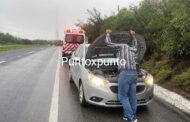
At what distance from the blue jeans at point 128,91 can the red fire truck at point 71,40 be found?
1824 cm

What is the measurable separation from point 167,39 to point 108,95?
18.2ft

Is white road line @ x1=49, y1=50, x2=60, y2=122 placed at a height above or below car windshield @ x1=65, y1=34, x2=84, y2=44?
below

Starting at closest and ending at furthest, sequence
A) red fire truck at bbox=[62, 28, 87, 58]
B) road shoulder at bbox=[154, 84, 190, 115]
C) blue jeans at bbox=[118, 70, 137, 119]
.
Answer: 1. blue jeans at bbox=[118, 70, 137, 119]
2. road shoulder at bbox=[154, 84, 190, 115]
3. red fire truck at bbox=[62, 28, 87, 58]

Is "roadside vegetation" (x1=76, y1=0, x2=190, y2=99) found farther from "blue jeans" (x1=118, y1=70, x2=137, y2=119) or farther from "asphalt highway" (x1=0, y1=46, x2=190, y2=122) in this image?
"blue jeans" (x1=118, y1=70, x2=137, y2=119)

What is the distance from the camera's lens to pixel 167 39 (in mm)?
12125

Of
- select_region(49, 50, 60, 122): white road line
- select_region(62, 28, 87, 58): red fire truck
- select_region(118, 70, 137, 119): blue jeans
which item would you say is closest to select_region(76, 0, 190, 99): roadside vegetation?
select_region(118, 70, 137, 119): blue jeans

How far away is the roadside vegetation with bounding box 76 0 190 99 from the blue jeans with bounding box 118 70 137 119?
2523mm

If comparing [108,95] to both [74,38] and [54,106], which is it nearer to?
[54,106]

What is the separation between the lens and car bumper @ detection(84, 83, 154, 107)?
24.1 ft

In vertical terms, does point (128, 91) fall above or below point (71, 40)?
below

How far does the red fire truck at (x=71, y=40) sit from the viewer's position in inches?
985

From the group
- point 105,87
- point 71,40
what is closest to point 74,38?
point 71,40

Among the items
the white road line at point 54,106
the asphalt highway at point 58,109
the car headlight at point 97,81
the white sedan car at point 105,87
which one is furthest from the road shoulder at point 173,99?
the white road line at point 54,106

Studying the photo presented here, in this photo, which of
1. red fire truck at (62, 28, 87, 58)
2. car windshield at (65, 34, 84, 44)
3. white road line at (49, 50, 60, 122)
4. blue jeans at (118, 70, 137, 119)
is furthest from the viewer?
car windshield at (65, 34, 84, 44)
